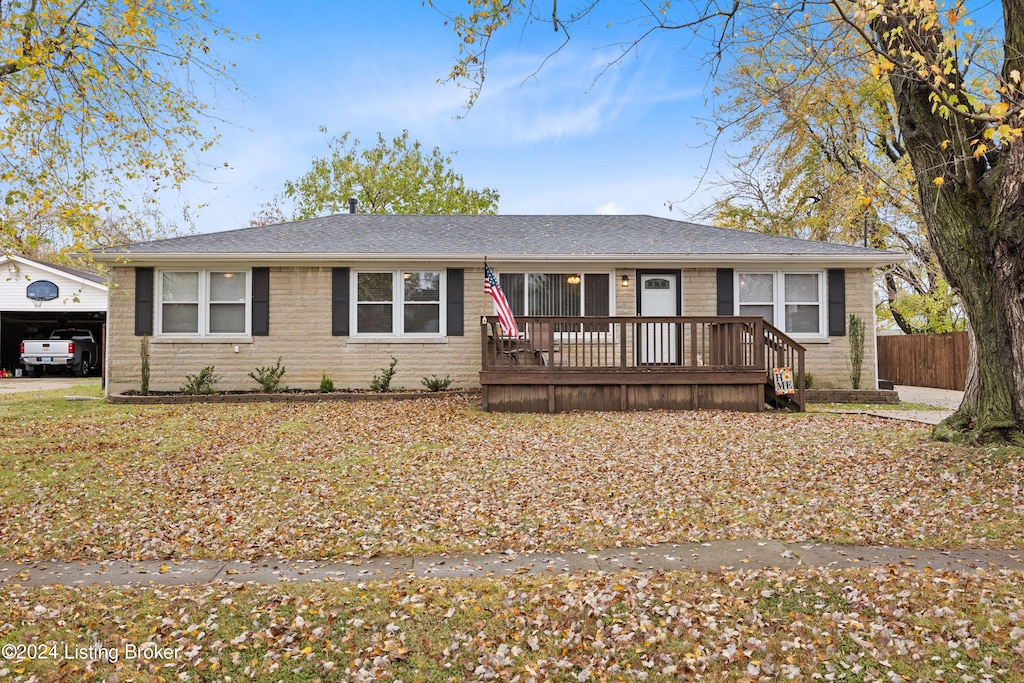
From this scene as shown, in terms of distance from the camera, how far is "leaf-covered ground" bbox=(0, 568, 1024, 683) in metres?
2.76

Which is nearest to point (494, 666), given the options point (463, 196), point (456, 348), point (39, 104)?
point (39, 104)

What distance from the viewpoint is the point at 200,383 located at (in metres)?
12.8

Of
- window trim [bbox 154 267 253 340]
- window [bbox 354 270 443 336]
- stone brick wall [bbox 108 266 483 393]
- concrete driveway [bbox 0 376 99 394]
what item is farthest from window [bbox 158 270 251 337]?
concrete driveway [bbox 0 376 99 394]

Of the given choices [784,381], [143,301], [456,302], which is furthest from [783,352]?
[143,301]

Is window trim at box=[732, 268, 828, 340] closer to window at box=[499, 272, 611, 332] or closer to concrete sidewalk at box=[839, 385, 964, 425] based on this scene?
concrete sidewalk at box=[839, 385, 964, 425]

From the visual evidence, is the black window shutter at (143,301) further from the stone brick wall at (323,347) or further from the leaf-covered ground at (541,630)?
the leaf-covered ground at (541,630)

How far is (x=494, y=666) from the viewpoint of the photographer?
2.80m

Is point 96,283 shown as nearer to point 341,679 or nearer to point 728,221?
point 728,221

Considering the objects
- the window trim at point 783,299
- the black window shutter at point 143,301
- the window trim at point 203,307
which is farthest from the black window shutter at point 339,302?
the window trim at point 783,299

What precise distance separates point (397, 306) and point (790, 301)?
8.31 metres

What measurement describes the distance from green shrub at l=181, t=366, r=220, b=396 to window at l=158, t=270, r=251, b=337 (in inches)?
32.8

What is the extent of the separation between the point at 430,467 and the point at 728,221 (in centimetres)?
2119

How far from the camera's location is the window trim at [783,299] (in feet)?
43.8

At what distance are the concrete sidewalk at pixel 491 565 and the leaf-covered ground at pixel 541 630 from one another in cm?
23
